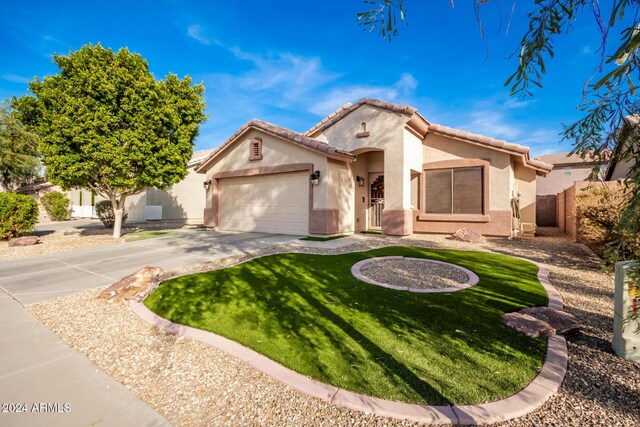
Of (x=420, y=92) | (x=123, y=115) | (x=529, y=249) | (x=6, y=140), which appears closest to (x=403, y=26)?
(x=529, y=249)

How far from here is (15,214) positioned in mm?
11617

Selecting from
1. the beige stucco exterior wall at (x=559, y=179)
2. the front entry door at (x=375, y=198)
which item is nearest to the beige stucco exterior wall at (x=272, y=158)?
the front entry door at (x=375, y=198)

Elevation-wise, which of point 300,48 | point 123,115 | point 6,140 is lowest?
point 123,115

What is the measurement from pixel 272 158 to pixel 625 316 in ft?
42.7

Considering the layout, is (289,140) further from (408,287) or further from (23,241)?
(23,241)

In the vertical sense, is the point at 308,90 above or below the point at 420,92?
above

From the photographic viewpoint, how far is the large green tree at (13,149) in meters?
24.0

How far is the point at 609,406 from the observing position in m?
2.40

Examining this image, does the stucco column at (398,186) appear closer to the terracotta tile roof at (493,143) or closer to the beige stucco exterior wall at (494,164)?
the terracotta tile roof at (493,143)

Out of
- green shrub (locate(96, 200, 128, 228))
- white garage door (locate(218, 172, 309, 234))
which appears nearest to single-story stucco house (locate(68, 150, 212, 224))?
green shrub (locate(96, 200, 128, 228))

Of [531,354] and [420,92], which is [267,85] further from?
[531,354]

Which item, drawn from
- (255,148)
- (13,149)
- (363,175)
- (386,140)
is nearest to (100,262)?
(255,148)

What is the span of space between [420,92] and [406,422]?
16.0 metres

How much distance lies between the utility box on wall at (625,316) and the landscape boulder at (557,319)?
1.51ft
